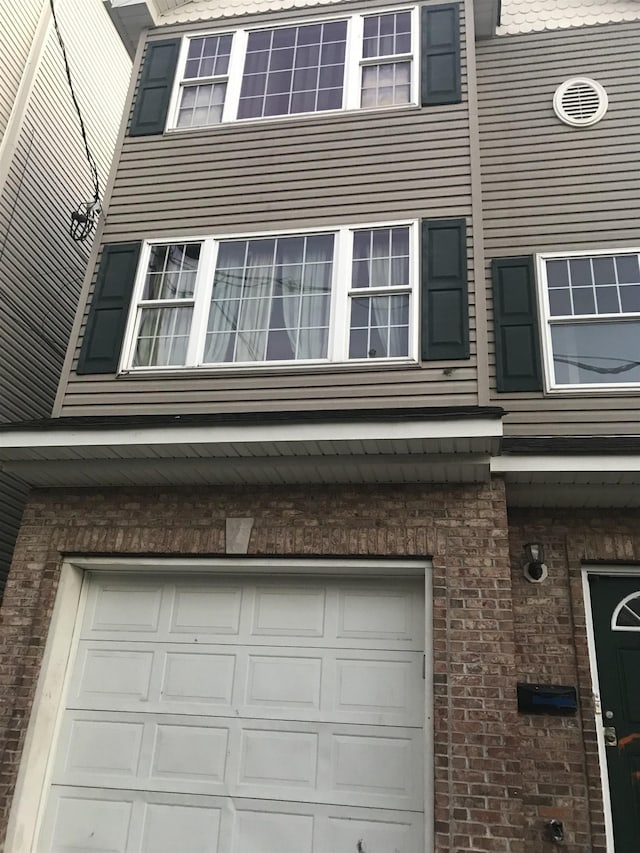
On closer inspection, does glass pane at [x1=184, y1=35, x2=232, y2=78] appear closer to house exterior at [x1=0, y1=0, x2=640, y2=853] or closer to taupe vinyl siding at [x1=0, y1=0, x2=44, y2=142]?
house exterior at [x1=0, y1=0, x2=640, y2=853]

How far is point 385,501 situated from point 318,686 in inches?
61.7

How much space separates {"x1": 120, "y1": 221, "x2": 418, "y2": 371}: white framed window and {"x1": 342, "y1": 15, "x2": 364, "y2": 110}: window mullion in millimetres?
1732

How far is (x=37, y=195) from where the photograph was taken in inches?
382

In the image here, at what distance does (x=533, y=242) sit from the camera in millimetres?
6852

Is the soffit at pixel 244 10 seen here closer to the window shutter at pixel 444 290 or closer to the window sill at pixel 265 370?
the window shutter at pixel 444 290

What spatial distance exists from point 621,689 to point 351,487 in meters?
2.63

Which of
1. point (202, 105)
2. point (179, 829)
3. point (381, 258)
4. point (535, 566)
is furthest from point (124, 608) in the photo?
point (202, 105)

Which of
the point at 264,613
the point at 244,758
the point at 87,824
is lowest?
the point at 87,824

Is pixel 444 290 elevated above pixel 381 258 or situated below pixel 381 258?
below

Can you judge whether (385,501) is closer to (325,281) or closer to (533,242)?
(325,281)

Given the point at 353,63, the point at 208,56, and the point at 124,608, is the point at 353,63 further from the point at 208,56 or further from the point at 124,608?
the point at 124,608

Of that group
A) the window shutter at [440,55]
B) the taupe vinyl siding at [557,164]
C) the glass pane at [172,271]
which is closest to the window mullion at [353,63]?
the window shutter at [440,55]

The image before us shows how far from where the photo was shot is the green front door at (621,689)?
5.02 m

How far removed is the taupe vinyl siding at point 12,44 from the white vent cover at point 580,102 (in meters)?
7.05
